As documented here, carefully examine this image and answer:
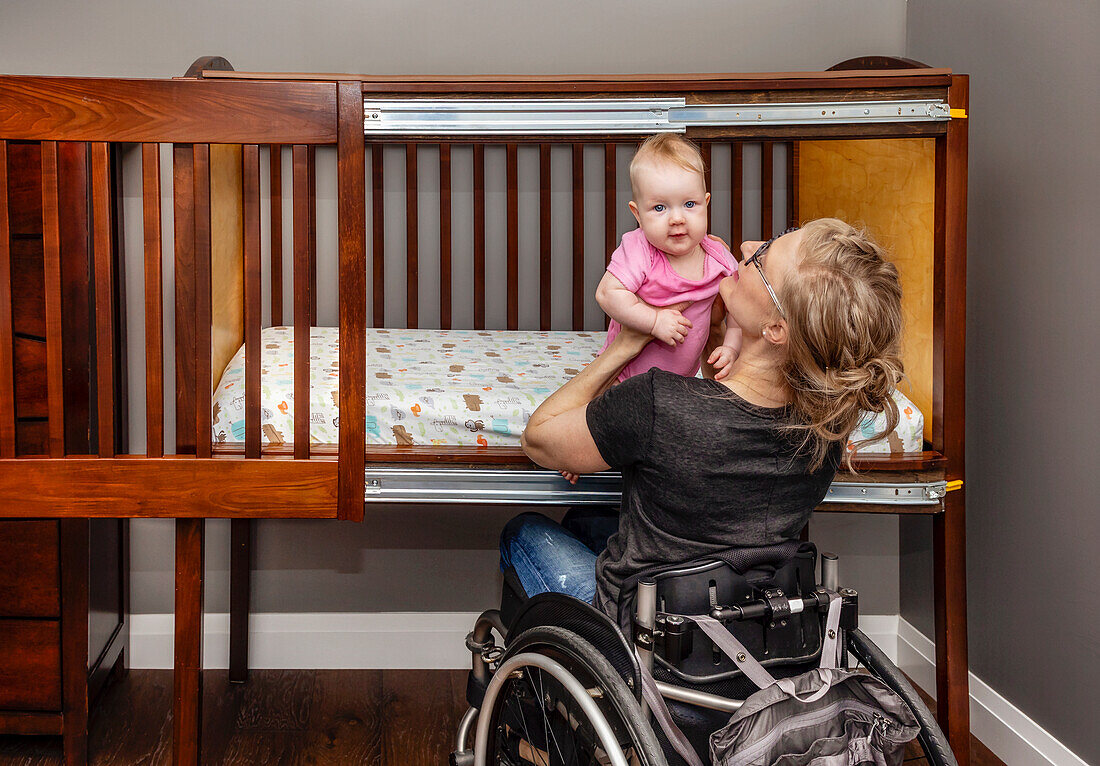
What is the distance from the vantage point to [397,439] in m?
1.43

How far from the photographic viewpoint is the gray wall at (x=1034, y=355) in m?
1.44

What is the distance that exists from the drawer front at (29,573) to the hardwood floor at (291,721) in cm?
30

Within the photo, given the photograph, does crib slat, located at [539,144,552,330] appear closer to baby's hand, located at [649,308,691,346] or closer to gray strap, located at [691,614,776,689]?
baby's hand, located at [649,308,691,346]

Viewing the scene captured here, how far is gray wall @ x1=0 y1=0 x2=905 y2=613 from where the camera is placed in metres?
2.02

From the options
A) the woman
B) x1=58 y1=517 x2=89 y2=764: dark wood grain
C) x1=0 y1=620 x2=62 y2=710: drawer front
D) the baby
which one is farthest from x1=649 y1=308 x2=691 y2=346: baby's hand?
x1=0 y1=620 x2=62 y2=710: drawer front

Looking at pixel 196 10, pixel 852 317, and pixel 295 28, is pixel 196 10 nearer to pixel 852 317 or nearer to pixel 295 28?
pixel 295 28

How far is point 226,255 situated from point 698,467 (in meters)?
1.09

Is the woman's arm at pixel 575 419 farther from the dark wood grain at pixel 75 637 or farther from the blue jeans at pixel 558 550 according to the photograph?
the dark wood grain at pixel 75 637

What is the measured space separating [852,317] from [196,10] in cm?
174

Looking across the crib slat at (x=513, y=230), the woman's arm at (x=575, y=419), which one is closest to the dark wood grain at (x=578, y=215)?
the crib slat at (x=513, y=230)

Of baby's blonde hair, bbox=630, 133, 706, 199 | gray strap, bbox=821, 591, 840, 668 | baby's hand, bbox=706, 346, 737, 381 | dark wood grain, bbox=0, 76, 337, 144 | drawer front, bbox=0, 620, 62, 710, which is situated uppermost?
dark wood grain, bbox=0, 76, 337, 144

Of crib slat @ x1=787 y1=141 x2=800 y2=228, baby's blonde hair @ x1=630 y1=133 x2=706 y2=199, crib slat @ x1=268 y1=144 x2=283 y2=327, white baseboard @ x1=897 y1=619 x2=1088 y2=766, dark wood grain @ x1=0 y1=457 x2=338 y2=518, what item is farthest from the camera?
crib slat @ x1=787 y1=141 x2=800 y2=228

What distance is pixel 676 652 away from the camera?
37.8 inches

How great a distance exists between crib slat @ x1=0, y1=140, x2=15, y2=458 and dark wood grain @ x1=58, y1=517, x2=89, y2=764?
1.12 feet
